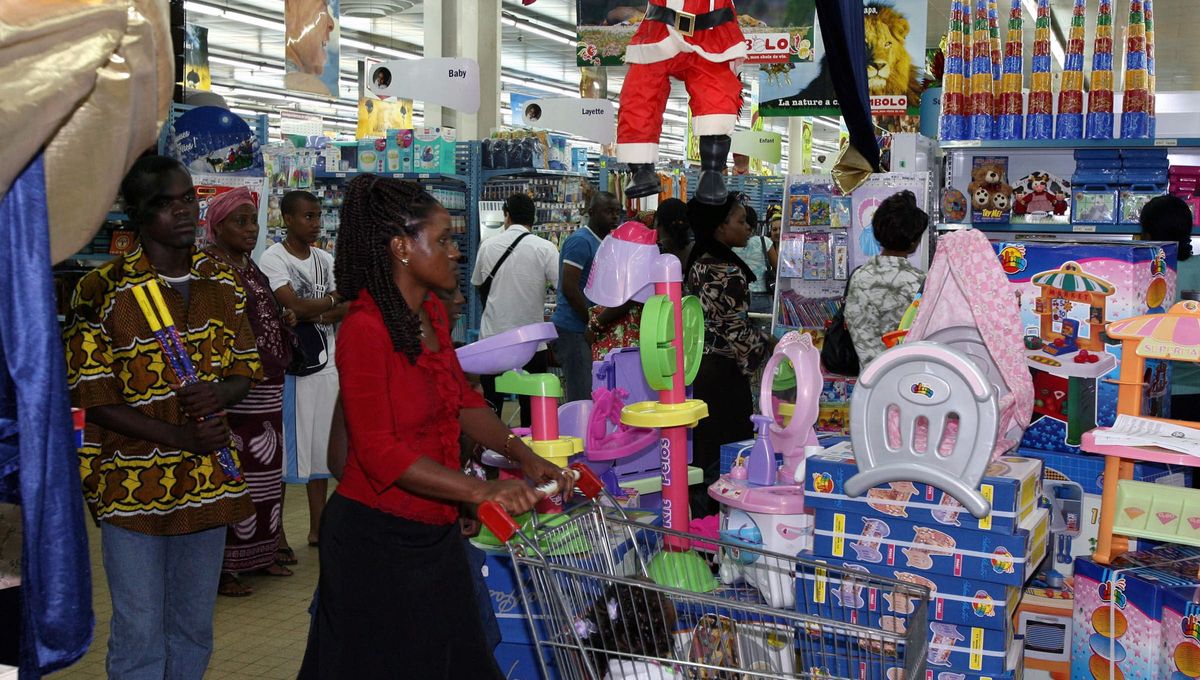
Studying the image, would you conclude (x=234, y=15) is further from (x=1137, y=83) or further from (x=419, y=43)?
(x=1137, y=83)

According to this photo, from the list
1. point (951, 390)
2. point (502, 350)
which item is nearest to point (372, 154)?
point (502, 350)

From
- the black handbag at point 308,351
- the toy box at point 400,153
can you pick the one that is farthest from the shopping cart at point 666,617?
the toy box at point 400,153

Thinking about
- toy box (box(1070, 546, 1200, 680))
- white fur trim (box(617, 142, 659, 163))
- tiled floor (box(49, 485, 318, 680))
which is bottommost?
tiled floor (box(49, 485, 318, 680))

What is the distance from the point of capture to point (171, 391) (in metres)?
2.89

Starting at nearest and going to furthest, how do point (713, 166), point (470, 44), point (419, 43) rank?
1. point (713, 166)
2. point (470, 44)
3. point (419, 43)

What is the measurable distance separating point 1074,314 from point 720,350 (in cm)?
175

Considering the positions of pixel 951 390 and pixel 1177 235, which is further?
pixel 1177 235

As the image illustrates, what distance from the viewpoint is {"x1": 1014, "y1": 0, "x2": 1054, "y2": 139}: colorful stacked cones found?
216 inches

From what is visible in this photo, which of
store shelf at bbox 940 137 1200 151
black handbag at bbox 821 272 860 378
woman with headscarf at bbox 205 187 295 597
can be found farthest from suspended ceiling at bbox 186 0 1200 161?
black handbag at bbox 821 272 860 378

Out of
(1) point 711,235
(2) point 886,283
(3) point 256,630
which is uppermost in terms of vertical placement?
(1) point 711,235

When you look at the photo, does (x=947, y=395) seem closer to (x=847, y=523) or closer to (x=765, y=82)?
(x=847, y=523)

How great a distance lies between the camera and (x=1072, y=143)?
5598mm

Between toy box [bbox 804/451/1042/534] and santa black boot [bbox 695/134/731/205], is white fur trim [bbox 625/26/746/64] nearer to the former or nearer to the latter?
santa black boot [bbox 695/134/731/205]

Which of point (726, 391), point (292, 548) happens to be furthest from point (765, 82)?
point (292, 548)
